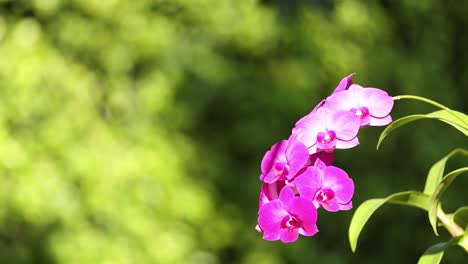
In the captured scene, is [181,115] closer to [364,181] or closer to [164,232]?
[164,232]

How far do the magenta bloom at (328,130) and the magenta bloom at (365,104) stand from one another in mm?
24

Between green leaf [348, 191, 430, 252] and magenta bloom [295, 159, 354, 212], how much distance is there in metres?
0.11

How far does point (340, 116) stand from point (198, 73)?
5.95ft

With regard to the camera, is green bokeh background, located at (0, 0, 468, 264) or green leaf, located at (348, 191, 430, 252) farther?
green bokeh background, located at (0, 0, 468, 264)

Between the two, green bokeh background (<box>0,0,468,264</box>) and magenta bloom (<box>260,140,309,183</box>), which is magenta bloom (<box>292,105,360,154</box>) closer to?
magenta bloom (<box>260,140,309,183</box>)

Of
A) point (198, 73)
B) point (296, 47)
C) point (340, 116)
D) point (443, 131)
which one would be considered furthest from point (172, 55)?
point (340, 116)

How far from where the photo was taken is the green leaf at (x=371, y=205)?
3.87 feet

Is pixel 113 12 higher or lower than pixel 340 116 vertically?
higher

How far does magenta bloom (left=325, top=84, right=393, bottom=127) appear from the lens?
1.11 m

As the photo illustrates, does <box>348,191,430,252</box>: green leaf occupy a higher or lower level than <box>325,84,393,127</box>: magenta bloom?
lower

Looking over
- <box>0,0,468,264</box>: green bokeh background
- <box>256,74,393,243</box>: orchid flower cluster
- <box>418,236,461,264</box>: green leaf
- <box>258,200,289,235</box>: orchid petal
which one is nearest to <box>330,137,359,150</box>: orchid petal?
<box>256,74,393,243</box>: orchid flower cluster

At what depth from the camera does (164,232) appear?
283 centimetres

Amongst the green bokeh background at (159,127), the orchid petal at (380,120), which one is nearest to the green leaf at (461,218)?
the orchid petal at (380,120)

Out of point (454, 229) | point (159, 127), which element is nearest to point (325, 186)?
point (454, 229)
